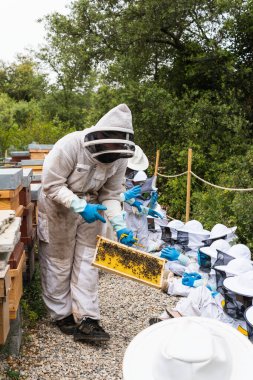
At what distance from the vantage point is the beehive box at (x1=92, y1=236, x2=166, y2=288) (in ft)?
11.8

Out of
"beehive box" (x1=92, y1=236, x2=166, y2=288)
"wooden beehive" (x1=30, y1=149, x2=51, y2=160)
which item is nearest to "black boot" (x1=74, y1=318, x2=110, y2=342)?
"beehive box" (x1=92, y1=236, x2=166, y2=288)

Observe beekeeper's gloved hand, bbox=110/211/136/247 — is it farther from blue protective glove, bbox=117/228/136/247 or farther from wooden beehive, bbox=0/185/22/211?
wooden beehive, bbox=0/185/22/211

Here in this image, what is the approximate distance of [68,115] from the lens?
81.7 feet

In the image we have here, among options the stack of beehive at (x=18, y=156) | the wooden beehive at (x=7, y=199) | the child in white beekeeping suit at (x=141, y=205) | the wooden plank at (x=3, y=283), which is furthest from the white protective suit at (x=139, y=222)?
the wooden plank at (x=3, y=283)

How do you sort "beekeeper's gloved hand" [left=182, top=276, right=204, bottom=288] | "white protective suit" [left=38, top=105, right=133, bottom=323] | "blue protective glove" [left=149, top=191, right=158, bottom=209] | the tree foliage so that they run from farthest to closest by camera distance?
1. the tree foliage
2. "blue protective glove" [left=149, top=191, right=158, bottom=209]
3. "beekeeper's gloved hand" [left=182, top=276, right=204, bottom=288]
4. "white protective suit" [left=38, top=105, right=133, bottom=323]

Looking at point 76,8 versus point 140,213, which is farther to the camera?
point 76,8

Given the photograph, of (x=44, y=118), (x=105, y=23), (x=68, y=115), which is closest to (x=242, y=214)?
(x=105, y=23)

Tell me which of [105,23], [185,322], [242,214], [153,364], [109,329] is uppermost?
[105,23]

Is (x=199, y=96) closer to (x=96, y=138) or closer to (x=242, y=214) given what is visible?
(x=242, y=214)

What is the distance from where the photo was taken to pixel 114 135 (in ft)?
11.7

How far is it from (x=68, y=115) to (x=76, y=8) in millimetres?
12019

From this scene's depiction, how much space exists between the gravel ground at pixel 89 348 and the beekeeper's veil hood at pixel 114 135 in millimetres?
1620

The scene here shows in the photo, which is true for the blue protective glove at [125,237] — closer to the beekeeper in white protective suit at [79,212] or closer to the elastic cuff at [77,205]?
the beekeeper in white protective suit at [79,212]

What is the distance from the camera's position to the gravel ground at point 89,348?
11.2ft
